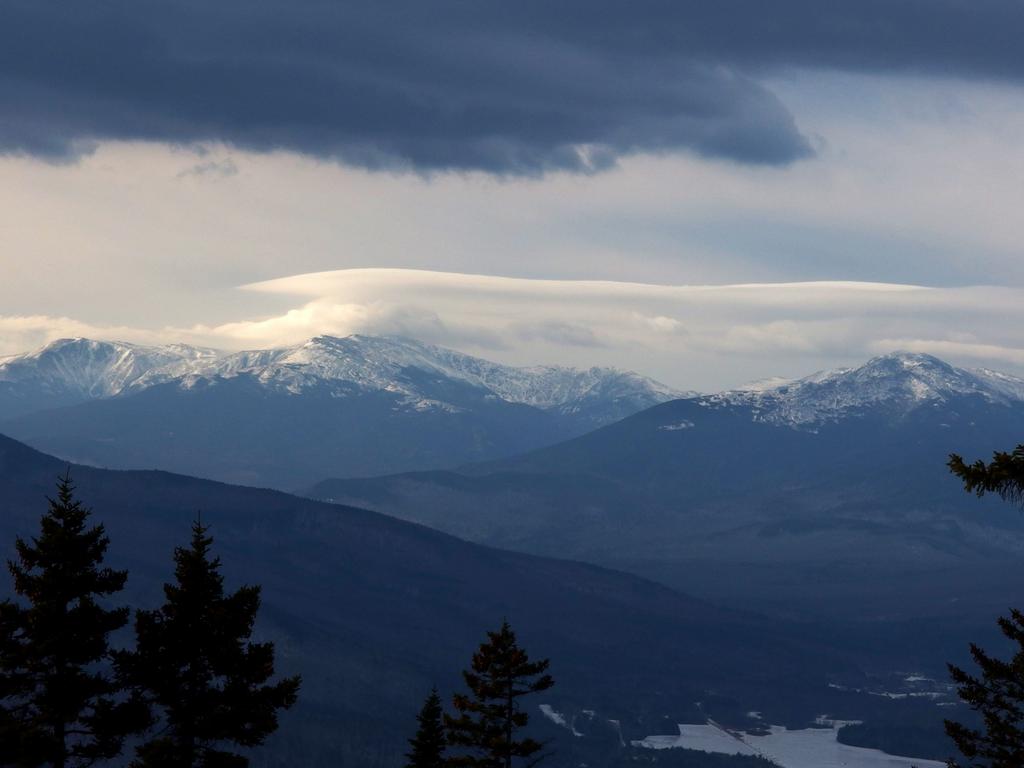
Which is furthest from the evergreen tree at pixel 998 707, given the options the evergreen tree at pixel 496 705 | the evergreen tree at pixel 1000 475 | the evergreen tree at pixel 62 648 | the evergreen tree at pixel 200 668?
the evergreen tree at pixel 62 648

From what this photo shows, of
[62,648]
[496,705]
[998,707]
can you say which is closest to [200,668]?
[62,648]

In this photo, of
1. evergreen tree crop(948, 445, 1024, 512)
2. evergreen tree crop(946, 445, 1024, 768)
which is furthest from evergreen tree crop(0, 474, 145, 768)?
evergreen tree crop(948, 445, 1024, 512)

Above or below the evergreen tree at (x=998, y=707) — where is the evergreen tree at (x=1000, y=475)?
above

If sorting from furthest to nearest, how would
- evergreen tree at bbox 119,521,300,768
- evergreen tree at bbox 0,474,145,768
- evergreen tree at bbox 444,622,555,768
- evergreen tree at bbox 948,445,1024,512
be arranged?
evergreen tree at bbox 444,622,555,768 < evergreen tree at bbox 0,474,145,768 < evergreen tree at bbox 119,521,300,768 < evergreen tree at bbox 948,445,1024,512

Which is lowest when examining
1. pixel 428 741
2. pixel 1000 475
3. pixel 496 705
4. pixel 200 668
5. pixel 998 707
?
pixel 428 741

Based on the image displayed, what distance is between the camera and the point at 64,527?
189ft

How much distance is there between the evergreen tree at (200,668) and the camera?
2176 inches

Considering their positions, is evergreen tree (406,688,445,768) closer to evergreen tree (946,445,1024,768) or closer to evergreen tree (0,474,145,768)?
evergreen tree (0,474,145,768)

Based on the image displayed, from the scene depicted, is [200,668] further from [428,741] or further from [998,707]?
[428,741]

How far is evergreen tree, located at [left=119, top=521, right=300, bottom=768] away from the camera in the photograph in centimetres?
5528

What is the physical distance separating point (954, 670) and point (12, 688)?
30761 mm

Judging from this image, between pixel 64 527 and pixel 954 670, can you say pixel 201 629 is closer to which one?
pixel 64 527

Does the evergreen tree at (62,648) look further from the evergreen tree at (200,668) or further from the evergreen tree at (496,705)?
the evergreen tree at (496,705)

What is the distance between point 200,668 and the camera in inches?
2191
